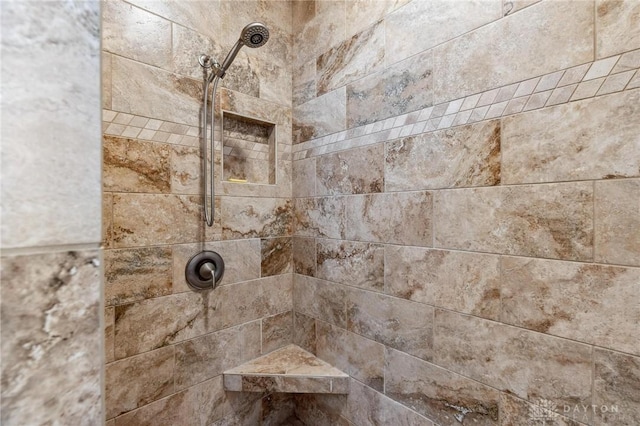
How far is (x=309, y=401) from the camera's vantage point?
1669 mm

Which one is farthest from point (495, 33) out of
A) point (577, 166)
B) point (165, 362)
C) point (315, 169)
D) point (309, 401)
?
point (309, 401)

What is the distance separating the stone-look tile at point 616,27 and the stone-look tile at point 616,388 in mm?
811

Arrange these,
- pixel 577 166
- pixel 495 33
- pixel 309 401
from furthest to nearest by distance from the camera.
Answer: pixel 309 401 < pixel 495 33 < pixel 577 166

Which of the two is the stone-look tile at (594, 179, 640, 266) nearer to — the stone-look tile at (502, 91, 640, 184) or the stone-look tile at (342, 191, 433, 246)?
the stone-look tile at (502, 91, 640, 184)

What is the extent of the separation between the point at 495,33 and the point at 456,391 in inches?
49.8

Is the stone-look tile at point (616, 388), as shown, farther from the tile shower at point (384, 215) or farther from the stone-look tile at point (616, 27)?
the stone-look tile at point (616, 27)

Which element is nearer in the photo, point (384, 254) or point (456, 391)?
point (456, 391)

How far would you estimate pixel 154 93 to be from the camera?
125 centimetres

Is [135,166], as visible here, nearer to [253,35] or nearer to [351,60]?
[253,35]

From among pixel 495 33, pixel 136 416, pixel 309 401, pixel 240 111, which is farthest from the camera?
pixel 309 401

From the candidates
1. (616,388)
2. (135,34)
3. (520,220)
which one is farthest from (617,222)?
(135,34)

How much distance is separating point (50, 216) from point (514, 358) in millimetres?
1201

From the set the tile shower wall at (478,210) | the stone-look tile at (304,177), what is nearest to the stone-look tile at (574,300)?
the tile shower wall at (478,210)

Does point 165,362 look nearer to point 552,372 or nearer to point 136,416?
point 136,416
